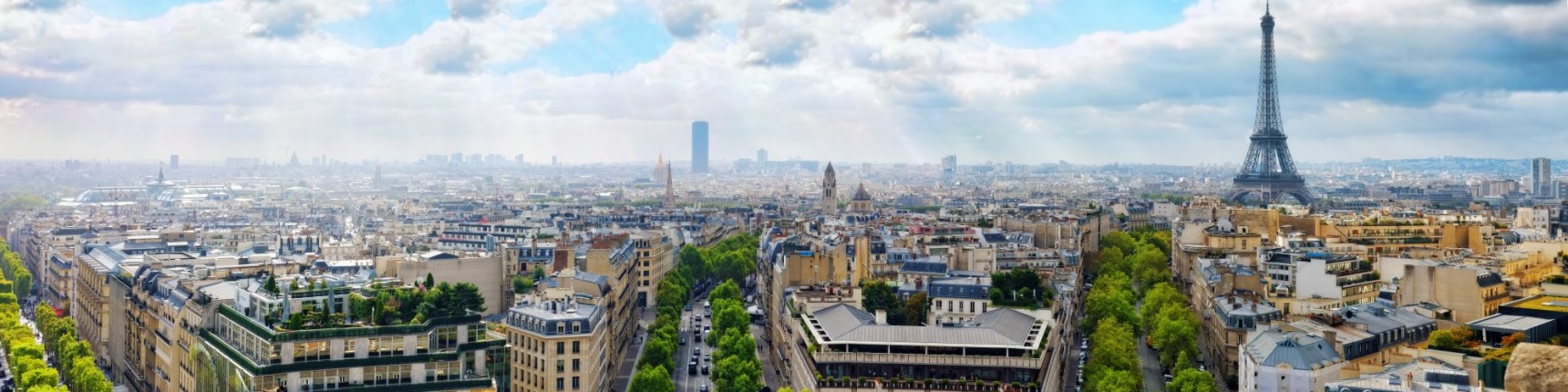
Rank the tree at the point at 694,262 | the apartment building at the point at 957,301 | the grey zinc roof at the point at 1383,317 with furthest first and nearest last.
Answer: the tree at the point at 694,262 < the apartment building at the point at 957,301 < the grey zinc roof at the point at 1383,317

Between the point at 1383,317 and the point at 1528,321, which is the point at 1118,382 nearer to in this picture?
the point at 1383,317

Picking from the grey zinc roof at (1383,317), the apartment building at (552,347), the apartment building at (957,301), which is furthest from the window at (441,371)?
the grey zinc roof at (1383,317)

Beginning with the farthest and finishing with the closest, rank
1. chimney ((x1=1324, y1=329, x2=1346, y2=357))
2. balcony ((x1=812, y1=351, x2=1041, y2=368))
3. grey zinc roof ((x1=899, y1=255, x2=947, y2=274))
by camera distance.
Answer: grey zinc roof ((x1=899, y1=255, x2=947, y2=274)) → balcony ((x1=812, y1=351, x2=1041, y2=368)) → chimney ((x1=1324, y1=329, x2=1346, y2=357))

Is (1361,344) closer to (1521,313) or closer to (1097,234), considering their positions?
(1521,313)

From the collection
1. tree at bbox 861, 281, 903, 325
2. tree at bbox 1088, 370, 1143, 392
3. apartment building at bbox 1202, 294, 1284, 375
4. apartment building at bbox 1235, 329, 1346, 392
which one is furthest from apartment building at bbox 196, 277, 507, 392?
apartment building at bbox 1202, 294, 1284, 375

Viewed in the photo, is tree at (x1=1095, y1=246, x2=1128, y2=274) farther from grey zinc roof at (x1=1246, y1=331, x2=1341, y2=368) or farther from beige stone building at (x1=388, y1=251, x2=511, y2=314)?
grey zinc roof at (x1=1246, y1=331, x2=1341, y2=368)

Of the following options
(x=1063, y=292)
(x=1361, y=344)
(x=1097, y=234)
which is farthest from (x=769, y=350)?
(x=1097, y=234)

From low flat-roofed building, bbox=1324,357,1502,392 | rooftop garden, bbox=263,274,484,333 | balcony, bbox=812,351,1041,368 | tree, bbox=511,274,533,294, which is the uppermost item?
rooftop garden, bbox=263,274,484,333

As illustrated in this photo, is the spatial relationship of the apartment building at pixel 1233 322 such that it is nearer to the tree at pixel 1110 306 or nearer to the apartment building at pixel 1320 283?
the apartment building at pixel 1320 283
